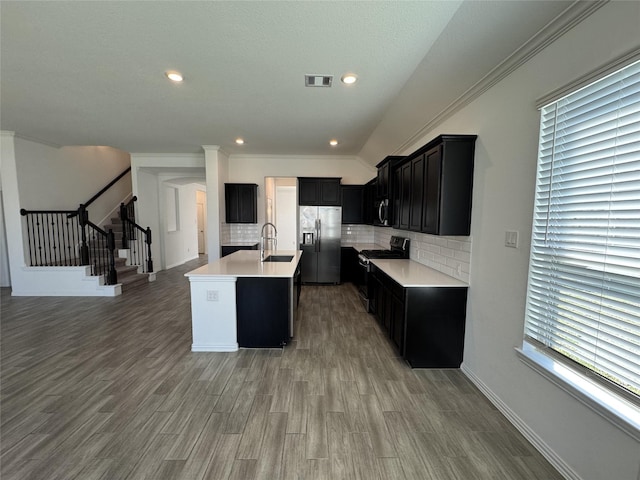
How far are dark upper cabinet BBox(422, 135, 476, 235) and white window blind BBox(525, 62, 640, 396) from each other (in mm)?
764

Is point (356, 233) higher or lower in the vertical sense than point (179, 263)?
higher

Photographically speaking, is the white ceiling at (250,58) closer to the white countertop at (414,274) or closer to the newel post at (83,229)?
the newel post at (83,229)

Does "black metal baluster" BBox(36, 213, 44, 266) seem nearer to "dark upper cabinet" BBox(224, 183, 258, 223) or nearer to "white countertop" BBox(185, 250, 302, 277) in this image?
"dark upper cabinet" BBox(224, 183, 258, 223)

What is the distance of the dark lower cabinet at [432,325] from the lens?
261cm

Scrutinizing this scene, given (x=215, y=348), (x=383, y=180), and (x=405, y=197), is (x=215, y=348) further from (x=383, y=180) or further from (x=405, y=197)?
(x=383, y=180)

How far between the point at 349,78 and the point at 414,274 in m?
2.20

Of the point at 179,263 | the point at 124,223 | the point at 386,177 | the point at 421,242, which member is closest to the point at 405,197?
the point at 421,242

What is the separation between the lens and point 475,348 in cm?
247

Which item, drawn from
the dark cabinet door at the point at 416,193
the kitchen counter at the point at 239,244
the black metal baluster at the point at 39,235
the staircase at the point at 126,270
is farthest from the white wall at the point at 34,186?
the dark cabinet door at the point at 416,193

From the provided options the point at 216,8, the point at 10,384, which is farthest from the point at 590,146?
the point at 10,384

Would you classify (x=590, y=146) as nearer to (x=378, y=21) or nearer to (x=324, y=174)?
(x=378, y=21)

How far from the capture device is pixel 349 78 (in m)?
2.63

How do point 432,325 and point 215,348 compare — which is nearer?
point 432,325

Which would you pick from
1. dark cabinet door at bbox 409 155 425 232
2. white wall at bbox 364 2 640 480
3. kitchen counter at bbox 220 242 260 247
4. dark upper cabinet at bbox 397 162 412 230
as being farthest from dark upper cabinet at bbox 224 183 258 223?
white wall at bbox 364 2 640 480
